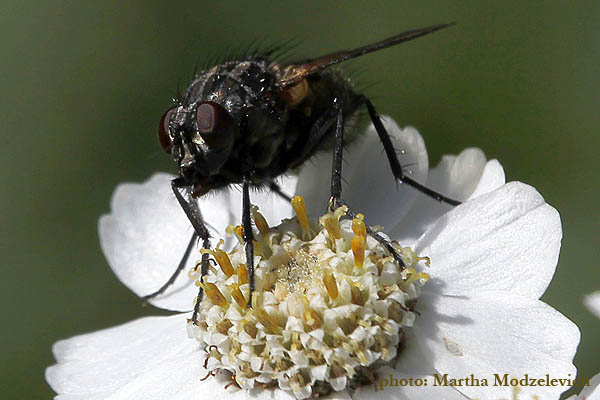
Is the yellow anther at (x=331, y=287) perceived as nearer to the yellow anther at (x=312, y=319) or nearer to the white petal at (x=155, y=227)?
the yellow anther at (x=312, y=319)

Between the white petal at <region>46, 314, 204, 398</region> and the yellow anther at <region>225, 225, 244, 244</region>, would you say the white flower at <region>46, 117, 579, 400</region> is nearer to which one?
the white petal at <region>46, 314, 204, 398</region>

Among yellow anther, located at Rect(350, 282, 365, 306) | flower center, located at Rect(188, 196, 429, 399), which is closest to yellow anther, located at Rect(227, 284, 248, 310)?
flower center, located at Rect(188, 196, 429, 399)

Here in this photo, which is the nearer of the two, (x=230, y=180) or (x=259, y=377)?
(x=259, y=377)

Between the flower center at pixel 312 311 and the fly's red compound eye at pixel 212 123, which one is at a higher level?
the fly's red compound eye at pixel 212 123

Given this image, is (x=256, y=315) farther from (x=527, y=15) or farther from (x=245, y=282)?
(x=527, y=15)

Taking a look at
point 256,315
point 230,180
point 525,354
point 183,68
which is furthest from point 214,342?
point 183,68

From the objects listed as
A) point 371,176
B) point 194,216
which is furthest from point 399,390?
point 371,176

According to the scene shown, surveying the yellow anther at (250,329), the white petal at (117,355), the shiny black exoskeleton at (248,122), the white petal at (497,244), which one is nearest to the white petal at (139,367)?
the white petal at (117,355)
